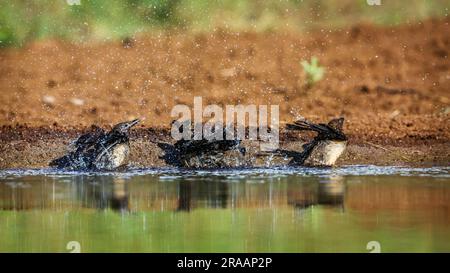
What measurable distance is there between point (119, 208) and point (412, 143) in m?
7.60

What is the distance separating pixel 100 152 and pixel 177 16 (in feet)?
21.2

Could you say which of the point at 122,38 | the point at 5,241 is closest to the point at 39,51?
the point at 122,38

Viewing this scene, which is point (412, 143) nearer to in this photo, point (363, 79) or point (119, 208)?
point (363, 79)

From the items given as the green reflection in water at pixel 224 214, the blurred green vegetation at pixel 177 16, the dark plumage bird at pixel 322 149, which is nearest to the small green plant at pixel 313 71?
the blurred green vegetation at pixel 177 16

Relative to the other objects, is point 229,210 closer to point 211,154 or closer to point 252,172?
point 252,172

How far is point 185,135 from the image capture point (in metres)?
21.2

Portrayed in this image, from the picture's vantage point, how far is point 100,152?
19.5 metres

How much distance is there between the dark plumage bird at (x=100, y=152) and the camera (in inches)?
765

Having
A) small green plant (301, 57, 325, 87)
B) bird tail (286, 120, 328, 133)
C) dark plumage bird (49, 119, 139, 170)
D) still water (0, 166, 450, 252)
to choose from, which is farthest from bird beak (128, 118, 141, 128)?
small green plant (301, 57, 325, 87)

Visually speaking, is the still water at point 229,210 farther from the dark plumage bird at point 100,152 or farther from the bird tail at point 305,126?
the bird tail at point 305,126

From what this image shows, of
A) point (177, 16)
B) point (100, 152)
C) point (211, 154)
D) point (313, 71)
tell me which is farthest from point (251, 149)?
point (177, 16)

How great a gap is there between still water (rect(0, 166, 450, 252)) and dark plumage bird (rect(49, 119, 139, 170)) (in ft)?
1.36

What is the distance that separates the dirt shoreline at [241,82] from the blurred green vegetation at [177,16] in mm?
220

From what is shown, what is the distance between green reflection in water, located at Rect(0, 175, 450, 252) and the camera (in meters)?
12.9
